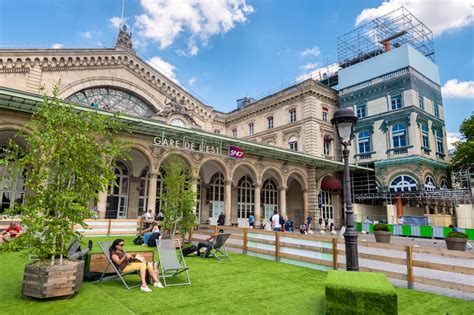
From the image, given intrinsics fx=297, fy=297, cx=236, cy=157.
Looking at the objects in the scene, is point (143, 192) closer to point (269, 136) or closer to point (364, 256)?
point (269, 136)

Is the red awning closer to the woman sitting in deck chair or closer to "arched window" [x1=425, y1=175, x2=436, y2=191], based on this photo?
"arched window" [x1=425, y1=175, x2=436, y2=191]

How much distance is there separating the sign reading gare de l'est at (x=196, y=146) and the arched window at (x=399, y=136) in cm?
1502

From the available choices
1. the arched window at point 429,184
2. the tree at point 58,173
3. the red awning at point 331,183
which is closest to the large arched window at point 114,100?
the tree at point 58,173

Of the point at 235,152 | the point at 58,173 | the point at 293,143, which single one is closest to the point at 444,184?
the point at 293,143

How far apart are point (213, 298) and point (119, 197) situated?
1751 cm

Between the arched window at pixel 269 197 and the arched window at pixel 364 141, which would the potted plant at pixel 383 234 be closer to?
the arched window at pixel 269 197

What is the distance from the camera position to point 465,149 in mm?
26672

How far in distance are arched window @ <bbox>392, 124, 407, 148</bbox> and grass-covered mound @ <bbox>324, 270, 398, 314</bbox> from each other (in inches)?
1019

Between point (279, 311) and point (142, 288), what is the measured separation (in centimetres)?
264

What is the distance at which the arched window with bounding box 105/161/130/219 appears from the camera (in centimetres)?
2067

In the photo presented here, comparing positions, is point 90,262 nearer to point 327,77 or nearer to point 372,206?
point 372,206

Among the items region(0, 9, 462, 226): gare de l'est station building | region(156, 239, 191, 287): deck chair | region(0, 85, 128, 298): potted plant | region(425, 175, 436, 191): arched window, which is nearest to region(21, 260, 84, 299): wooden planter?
region(0, 85, 128, 298): potted plant

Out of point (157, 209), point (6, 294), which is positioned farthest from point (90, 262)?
point (157, 209)

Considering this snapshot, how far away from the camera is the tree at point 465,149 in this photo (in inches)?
1045
